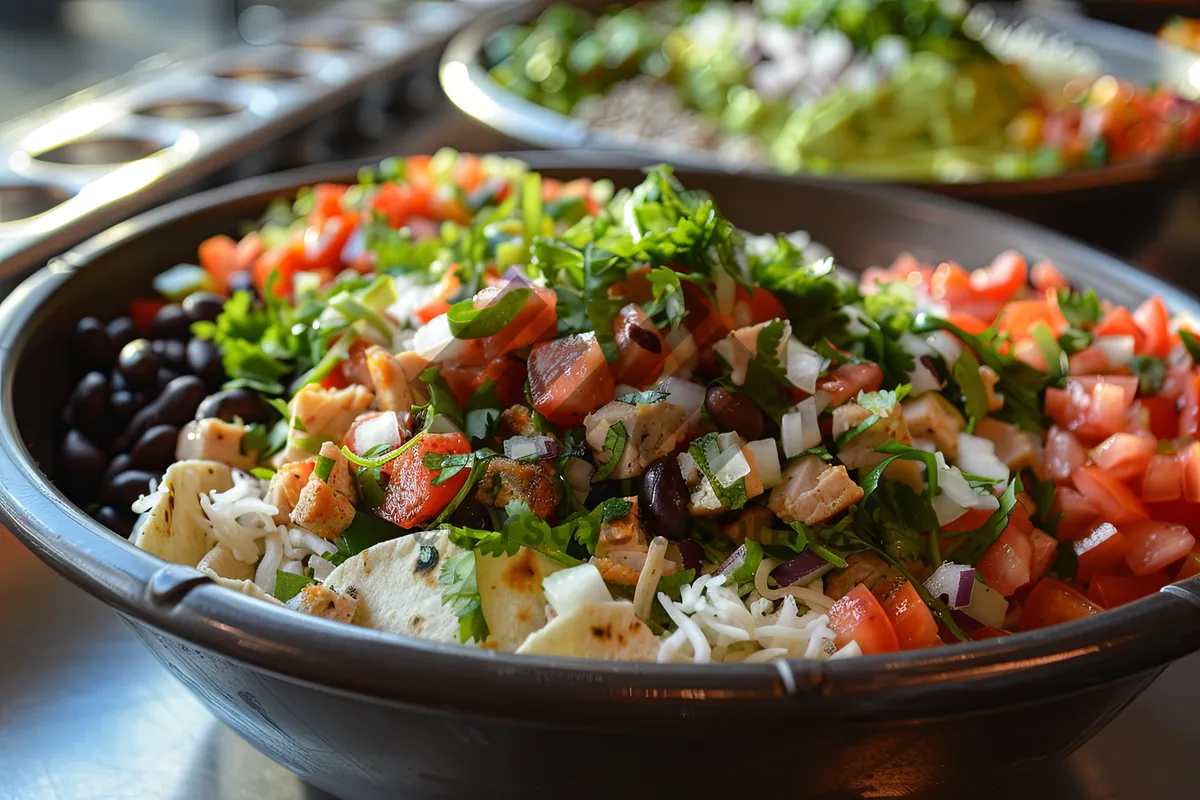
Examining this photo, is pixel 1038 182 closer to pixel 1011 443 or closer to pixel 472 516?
pixel 1011 443

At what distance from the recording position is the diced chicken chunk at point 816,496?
1.55 meters

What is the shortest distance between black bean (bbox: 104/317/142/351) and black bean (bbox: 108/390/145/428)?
0.15 m

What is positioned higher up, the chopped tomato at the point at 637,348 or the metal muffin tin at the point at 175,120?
the metal muffin tin at the point at 175,120

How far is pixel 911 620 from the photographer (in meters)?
1.51

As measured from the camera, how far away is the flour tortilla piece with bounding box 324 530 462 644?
142 centimetres

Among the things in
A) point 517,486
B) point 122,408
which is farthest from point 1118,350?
point 122,408

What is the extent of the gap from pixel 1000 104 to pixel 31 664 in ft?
13.2

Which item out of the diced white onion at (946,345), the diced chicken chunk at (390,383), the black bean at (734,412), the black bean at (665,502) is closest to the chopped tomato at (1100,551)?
the diced white onion at (946,345)

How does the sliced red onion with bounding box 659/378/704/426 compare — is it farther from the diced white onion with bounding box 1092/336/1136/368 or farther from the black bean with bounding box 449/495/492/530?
the diced white onion with bounding box 1092/336/1136/368

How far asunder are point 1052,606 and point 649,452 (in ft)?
2.23

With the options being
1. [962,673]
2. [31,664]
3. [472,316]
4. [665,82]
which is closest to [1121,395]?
[962,673]

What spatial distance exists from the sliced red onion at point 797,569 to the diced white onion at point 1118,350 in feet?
3.12

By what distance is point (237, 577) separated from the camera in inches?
64.3

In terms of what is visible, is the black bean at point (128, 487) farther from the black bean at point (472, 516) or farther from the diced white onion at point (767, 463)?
the diced white onion at point (767, 463)
